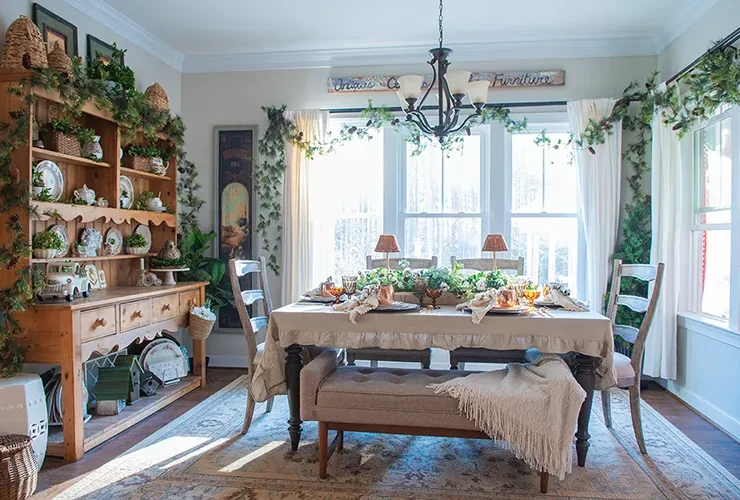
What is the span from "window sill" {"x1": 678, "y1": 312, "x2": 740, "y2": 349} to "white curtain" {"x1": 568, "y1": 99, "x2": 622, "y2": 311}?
655 millimetres

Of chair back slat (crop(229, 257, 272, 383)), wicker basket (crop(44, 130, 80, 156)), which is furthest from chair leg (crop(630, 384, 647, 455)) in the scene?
wicker basket (crop(44, 130, 80, 156))

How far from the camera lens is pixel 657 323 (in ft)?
14.3

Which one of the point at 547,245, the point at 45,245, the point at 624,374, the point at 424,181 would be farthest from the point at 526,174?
the point at 45,245

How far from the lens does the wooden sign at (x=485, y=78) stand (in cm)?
483

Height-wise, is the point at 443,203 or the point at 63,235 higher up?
the point at 443,203

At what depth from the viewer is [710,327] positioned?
3.79 meters

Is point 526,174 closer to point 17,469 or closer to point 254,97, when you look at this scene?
point 254,97

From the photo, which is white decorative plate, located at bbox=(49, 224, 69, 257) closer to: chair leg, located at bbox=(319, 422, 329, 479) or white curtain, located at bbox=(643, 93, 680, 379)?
chair leg, located at bbox=(319, 422, 329, 479)

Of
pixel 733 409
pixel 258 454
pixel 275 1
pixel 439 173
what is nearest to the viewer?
pixel 258 454

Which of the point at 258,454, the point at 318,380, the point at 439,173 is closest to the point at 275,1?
the point at 439,173

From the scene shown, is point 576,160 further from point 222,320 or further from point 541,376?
point 222,320

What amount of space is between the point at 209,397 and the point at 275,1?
303 cm

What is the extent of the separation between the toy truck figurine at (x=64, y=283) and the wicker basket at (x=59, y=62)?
1167mm

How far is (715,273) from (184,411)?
3962mm
